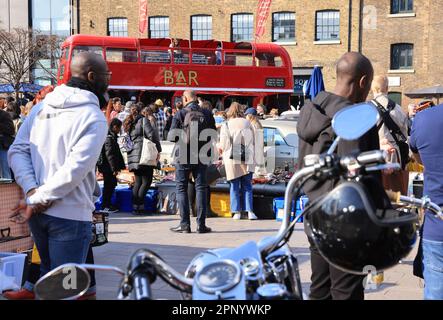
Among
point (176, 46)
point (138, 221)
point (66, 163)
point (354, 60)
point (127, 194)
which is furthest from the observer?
point (176, 46)

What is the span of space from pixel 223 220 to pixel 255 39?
25347 millimetres

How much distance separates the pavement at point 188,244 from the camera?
6.23m

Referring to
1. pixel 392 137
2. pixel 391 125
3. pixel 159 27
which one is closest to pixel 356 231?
pixel 391 125

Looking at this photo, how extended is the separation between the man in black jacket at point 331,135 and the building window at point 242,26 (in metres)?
32.5

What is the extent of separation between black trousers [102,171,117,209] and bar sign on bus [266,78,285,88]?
51.3ft

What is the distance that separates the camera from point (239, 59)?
25703mm

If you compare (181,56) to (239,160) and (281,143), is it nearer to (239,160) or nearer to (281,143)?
(281,143)

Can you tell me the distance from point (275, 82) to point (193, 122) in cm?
1733

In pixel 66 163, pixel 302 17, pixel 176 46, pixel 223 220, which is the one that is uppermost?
pixel 302 17

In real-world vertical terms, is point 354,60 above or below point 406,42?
below

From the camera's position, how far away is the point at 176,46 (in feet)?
82.2

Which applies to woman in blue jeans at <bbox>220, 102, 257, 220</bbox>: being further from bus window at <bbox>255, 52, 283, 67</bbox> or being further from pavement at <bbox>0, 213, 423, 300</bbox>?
bus window at <bbox>255, 52, 283, 67</bbox>
